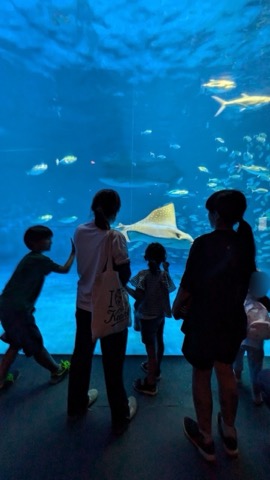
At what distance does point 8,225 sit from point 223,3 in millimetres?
13869

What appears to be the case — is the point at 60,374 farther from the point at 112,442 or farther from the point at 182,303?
the point at 182,303

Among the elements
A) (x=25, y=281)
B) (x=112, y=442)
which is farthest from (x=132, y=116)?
(x=112, y=442)

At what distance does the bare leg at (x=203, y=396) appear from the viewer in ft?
5.76

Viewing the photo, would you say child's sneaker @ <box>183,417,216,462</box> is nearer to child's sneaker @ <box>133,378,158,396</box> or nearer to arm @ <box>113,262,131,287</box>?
child's sneaker @ <box>133,378,158,396</box>

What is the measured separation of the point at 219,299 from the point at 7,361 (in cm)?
192

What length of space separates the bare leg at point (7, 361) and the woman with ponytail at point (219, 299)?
1546 mm

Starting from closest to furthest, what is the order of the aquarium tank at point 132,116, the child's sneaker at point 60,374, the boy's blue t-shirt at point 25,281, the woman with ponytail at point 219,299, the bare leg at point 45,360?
the woman with ponytail at point 219,299 < the boy's blue t-shirt at point 25,281 < the bare leg at point 45,360 < the child's sneaker at point 60,374 < the aquarium tank at point 132,116

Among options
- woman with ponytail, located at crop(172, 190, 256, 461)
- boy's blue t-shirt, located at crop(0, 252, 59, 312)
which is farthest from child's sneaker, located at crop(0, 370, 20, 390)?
woman with ponytail, located at crop(172, 190, 256, 461)

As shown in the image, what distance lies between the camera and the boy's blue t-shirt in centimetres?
235

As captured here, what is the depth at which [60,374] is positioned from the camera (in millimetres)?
2639

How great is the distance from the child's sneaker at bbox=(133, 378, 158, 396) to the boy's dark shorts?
931 millimetres

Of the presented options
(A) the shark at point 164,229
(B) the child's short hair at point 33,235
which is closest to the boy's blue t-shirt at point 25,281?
(B) the child's short hair at point 33,235

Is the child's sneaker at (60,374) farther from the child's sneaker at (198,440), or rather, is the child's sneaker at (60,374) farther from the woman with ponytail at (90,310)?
the child's sneaker at (198,440)

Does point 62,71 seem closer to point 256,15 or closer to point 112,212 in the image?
point 256,15
